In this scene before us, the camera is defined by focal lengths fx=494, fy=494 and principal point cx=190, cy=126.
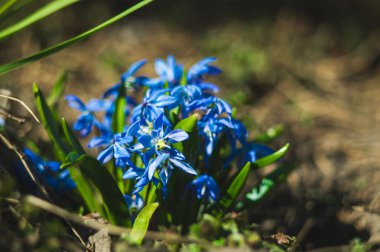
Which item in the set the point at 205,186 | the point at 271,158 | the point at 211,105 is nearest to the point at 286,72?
the point at 271,158

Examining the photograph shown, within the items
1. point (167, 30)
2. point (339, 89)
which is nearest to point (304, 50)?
point (339, 89)

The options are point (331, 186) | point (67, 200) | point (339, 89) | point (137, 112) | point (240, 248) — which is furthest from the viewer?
point (339, 89)

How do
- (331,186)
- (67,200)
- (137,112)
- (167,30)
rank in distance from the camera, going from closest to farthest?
(137,112)
(67,200)
(331,186)
(167,30)

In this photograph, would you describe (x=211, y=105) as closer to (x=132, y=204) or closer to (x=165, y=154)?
(x=165, y=154)

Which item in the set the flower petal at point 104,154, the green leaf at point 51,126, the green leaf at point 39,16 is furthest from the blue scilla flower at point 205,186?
the green leaf at point 39,16

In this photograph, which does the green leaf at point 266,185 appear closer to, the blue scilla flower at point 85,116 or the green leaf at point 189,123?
the green leaf at point 189,123

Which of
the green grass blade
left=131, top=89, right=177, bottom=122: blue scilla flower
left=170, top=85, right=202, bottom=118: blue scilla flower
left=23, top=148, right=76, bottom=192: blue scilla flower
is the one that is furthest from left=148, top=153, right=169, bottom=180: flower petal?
the green grass blade

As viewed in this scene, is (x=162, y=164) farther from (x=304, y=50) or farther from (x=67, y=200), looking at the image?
(x=304, y=50)

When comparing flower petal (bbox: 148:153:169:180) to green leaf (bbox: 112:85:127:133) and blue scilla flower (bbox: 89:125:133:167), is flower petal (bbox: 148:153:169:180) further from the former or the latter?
green leaf (bbox: 112:85:127:133)
